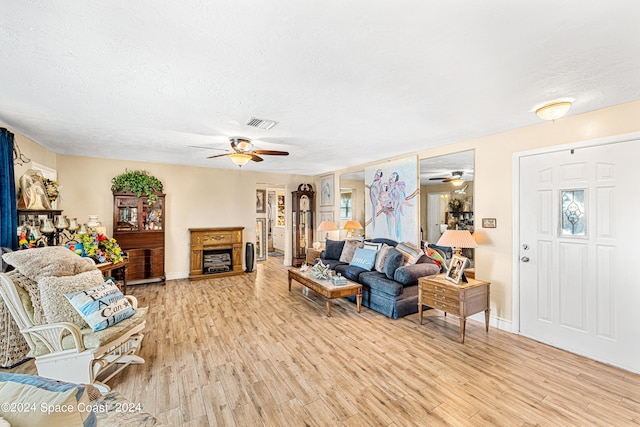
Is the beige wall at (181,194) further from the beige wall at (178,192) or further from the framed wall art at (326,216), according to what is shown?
the framed wall art at (326,216)

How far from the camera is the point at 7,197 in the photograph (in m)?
2.89

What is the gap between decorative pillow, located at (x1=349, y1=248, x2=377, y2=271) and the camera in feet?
15.0

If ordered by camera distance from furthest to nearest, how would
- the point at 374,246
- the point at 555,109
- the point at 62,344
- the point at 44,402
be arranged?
the point at 374,246, the point at 555,109, the point at 62,344, the point at 44,402

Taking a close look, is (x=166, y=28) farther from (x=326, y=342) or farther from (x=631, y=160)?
(x=631, y=160)

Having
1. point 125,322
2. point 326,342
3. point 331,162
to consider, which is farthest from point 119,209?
point 326,342

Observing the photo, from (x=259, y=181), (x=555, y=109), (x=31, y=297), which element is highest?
(x=555, y=109)

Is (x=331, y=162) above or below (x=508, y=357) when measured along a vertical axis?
above

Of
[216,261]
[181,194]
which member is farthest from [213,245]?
[181,194]

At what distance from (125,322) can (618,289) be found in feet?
15.2

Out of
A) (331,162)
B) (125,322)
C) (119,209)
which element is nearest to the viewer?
(125,322)

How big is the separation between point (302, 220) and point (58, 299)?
5.40 m

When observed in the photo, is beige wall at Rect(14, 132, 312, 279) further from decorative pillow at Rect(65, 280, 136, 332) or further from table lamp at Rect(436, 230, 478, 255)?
table lamp at Rect(436, 230, 478, 255)

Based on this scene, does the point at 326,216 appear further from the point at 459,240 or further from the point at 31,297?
the point at 31,297

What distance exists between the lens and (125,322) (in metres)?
2.49
